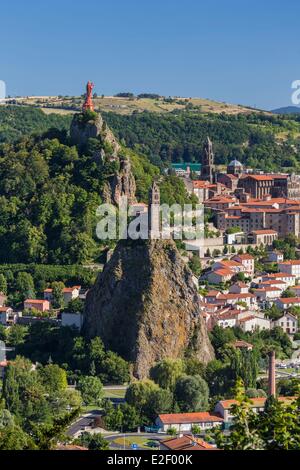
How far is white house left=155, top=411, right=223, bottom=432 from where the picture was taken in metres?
31.4

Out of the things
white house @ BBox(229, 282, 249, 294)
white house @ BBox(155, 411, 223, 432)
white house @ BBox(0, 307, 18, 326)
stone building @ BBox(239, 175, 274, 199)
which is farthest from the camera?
stone building @ BBox(239, 175, 274, 199)

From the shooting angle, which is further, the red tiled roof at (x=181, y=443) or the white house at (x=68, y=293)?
the white house at (x=68, y=293)

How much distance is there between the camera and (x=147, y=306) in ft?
131

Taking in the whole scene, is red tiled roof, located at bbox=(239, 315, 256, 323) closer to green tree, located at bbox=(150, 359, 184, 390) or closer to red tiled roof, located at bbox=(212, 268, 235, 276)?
red tiled roof, located at bbox=(212, 268, 235, 276)

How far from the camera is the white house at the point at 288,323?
4372 cm

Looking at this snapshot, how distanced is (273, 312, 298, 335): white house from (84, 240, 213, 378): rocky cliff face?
448 centimetres

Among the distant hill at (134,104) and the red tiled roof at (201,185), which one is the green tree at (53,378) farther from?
the distant hill at (134,104)

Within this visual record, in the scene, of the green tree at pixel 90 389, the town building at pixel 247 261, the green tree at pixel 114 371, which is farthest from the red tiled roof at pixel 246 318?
the green tree at pixel 90 389

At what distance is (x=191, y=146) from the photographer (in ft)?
286

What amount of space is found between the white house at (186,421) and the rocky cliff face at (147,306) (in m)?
6.56

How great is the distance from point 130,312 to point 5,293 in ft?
27.6

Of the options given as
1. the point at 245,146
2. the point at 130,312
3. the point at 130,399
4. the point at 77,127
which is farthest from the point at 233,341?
the point at 245,146

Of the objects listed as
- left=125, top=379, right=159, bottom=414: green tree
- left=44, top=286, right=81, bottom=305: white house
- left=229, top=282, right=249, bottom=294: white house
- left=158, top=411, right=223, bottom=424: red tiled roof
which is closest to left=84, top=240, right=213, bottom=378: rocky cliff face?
left=44, top=286, right=81, bottom=305: white house
